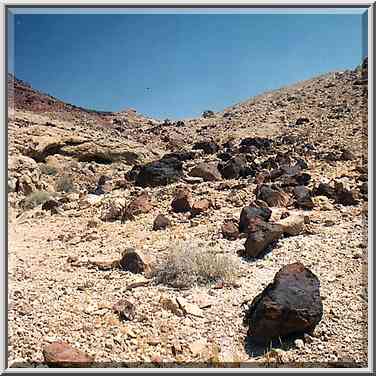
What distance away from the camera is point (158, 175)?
9688mm

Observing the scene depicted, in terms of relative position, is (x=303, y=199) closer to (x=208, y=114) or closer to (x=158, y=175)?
(x=158, y=175)

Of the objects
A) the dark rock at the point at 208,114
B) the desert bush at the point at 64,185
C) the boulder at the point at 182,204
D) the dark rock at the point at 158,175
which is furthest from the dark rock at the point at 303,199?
the dark rock at the point at 208,114

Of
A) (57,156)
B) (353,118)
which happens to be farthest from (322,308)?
(353,118)

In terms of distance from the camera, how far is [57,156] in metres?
13.2

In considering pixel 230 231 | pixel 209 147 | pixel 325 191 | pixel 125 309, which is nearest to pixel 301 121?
pixel 209 147

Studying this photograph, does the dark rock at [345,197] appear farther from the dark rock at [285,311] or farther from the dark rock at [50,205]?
the dark rock at [50,205]

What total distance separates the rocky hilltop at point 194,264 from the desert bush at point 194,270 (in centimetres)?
1

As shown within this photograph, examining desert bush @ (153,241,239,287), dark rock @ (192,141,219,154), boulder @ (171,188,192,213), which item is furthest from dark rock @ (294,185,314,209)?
dark rock @ (192,141,219,154)

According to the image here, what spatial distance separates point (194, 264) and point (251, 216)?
151 cm

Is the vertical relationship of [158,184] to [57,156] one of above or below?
below

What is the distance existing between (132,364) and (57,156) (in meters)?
10.8

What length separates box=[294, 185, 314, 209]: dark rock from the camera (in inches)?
261

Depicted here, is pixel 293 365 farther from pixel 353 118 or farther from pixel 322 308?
pixel 353 118

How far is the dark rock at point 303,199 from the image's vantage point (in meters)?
6.63
